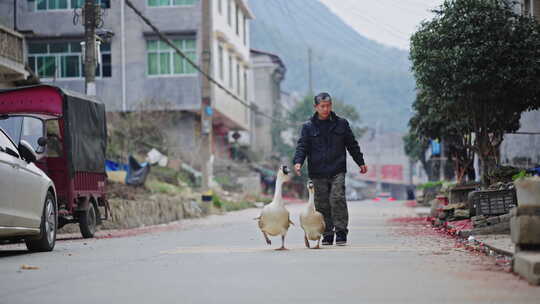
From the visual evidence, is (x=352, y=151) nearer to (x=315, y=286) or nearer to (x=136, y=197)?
(x=315, y=286)

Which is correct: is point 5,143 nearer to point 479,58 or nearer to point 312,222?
point 312,222

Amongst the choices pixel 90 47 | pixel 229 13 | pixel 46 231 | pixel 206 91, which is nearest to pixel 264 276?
pixel 46 231

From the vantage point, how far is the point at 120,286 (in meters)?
7.46

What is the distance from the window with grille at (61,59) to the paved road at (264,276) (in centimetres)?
3093

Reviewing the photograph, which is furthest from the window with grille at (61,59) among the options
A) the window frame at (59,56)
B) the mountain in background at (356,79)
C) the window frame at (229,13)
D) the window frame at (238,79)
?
the mountain in background at (356,79)

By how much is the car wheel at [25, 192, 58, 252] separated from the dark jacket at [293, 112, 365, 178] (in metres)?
3.49

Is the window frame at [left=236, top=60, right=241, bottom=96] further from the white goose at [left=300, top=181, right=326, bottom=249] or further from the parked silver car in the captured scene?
the white goose at [left=300, top=181, right=326, bottom=249]

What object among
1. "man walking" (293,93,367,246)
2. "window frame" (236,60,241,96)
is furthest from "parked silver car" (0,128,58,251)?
"window frame" (236,60,241,96)

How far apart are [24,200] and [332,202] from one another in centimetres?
394

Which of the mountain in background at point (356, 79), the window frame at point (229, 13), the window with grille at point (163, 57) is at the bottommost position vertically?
the window with grille at point (163, 57)

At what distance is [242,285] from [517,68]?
36.0 feet

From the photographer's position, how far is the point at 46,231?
12133mm

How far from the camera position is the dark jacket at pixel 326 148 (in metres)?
11.9

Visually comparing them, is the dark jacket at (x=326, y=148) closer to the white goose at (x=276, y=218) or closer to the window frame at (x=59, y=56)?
the white goose at (x=276, y=218)
